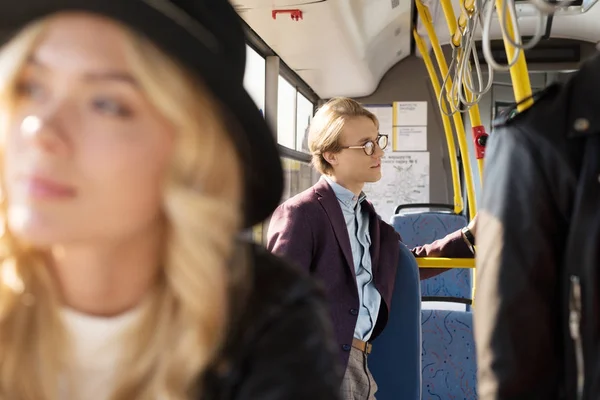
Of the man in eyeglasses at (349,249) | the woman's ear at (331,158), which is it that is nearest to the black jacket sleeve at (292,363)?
the man in eyeglasses at (349,249)

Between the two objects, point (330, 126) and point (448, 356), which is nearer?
point (330, 126)

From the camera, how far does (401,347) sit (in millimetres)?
2119

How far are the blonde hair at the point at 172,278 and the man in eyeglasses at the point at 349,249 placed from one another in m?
1.35

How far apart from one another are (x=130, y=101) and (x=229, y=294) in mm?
268

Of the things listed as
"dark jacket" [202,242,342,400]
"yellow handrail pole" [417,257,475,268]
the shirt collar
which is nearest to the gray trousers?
"yellow handrail pole" [417,257,475,268]

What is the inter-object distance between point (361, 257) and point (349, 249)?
0.13 meters

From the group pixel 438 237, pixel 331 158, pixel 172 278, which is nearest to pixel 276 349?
pixel 172 278

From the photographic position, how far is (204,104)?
0.74 meters

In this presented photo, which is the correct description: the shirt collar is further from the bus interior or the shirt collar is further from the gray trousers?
the gray trousers

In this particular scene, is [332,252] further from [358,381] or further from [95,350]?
[95,350]

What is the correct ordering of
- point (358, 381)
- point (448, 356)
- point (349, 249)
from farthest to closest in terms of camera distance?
point (448, 356) < point (349, 249) < point (358, 381)

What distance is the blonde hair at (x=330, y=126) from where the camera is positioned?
99.8 inches

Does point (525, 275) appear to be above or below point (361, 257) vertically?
above

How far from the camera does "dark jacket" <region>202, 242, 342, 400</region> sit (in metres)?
0.70
